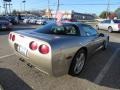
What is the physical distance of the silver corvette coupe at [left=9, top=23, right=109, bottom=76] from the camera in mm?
3895

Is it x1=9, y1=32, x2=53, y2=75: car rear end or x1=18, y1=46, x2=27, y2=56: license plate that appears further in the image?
x1=18, y1=46, x2=27, y2=56: license plate

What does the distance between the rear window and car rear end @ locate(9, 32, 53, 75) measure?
809 mm

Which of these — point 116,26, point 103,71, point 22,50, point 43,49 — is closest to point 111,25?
point 116,26

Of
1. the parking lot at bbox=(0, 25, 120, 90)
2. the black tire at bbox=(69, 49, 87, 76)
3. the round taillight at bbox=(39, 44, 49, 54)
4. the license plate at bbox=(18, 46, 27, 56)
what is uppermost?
the round taillight at bbox=(39, 44, 49, 54)

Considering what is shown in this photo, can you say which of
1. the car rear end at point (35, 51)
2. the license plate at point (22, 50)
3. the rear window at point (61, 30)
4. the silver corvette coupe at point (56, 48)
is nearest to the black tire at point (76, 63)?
the silver corvette coupe at point (56, 48)

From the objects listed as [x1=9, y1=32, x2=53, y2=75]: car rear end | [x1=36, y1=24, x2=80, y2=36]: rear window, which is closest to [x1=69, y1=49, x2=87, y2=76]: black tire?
[x1=36, y1=24, x2=80, y2=36]: rear window

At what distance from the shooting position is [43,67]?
13.1ft

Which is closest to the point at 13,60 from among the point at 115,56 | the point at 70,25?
the point at 70,25

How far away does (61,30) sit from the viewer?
514cm

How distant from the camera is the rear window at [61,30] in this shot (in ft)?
16.5

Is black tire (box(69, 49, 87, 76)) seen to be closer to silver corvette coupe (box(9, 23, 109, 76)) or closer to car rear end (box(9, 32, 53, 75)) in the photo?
silver corvette coupe (box(9, 23, 109, 76))

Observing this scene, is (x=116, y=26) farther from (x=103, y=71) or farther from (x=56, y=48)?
(x=56, y=48)

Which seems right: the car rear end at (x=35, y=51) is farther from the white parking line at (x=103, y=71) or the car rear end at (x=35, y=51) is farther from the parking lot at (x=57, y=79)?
the white parking line at (x=103, y=71)

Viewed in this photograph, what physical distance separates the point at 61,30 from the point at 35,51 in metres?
1.36
